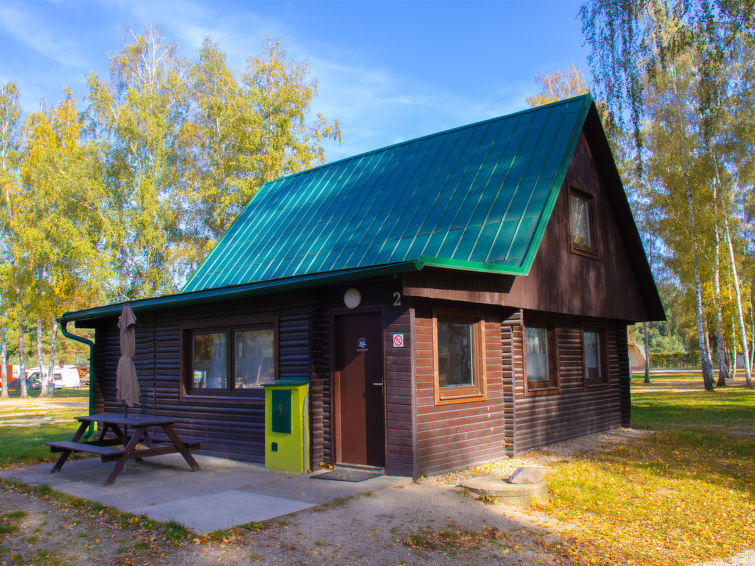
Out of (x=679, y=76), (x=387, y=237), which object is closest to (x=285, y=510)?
(x=387, y=237)

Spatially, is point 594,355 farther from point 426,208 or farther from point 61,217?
point 61,217

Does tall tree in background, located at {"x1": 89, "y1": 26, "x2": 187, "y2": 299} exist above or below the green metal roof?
above

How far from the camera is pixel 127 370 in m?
9.70

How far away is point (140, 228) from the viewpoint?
80.4 feet

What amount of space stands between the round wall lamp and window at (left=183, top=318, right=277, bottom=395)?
1.57m

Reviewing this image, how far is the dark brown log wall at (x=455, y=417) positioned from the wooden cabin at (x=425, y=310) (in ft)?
0.10

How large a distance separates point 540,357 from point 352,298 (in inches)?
170

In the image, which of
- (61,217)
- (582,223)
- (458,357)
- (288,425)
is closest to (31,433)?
(288,425)

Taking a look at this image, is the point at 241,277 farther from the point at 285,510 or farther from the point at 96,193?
the point at 96,193

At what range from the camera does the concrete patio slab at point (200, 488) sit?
640cm

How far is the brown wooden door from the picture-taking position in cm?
859

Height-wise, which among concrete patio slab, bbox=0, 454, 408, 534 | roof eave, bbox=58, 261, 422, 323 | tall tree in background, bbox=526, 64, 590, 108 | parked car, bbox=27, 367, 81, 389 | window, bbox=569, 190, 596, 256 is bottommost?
parked car, bbox=27, 367, 81, 389

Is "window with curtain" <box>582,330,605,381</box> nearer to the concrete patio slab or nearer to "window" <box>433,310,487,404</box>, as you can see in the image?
"window" <box>433,310,487,404</box>

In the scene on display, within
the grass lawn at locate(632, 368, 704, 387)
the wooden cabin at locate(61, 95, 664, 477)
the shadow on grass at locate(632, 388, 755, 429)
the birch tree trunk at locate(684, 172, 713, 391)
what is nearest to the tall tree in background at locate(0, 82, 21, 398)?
the wooden cabin at locate(61, 95, 664, 477)
